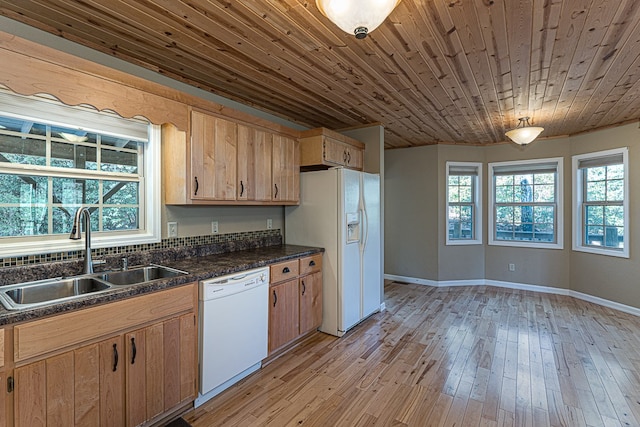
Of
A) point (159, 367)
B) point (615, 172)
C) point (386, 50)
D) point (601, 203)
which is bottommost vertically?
point (159, 367)

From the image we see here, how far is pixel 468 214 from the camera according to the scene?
5387 mm

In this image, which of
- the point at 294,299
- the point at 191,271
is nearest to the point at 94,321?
the point at 191,271

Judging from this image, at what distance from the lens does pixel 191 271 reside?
213cm

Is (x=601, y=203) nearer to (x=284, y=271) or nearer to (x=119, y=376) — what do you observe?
(x=284, y=271)

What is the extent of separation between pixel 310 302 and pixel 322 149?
1.61 metres

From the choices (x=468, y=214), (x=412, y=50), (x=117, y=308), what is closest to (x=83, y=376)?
(x=117, y=308)

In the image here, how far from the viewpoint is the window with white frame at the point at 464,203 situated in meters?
5.31

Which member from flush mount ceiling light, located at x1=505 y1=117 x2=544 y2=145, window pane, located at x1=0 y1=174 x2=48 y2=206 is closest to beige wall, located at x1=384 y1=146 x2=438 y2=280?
flush mount ceiling light, located at x1=505 y1=117 x2=544 y2=145

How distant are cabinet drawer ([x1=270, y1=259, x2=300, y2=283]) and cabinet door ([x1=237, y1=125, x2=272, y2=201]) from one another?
2.24ft

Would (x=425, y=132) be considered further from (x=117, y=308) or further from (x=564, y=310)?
(x=117, y=308)

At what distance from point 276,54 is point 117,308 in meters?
1.89

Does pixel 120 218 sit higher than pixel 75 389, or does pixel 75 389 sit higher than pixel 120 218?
pixel 120 218

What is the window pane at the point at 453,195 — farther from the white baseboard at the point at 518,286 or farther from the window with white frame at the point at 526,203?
the white baseboard at the point at 518,286

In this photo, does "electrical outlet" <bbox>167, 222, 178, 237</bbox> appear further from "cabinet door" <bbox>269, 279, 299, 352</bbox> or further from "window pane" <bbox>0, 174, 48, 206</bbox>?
"cabinet door" <bbox>269, 279, 299, 352</bbox>
